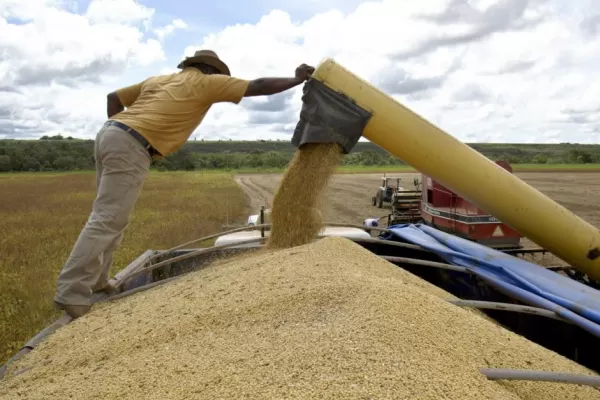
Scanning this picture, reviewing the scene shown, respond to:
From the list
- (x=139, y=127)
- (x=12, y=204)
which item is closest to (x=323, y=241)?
(x=139, y=127)

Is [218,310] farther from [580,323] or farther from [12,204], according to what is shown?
[12,204]

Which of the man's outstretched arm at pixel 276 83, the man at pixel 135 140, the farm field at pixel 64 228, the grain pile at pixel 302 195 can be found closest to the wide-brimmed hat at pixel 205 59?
the man at pixel 135 140

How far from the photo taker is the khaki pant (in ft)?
8.97

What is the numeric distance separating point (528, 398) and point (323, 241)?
58.8 inches

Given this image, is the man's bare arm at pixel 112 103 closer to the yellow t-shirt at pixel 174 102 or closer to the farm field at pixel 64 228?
the yellow t-shirt at pixel 174 102

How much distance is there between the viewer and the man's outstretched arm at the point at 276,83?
10.1ft

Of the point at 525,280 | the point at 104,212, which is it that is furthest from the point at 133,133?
the point at 525,280

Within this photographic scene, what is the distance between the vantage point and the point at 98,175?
10.2 ft

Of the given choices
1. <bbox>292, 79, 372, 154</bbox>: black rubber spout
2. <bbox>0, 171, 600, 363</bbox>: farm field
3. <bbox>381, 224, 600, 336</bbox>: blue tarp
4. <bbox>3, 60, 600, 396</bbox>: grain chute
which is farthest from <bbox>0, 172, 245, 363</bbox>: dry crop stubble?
<bbox>381, 224, 600, 336</bbox>: blue tarp

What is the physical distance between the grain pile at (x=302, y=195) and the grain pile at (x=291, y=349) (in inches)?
27.7

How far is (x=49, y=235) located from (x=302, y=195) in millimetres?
8249

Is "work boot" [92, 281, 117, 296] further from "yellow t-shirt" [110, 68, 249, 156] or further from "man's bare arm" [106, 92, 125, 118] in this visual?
"man's bare arm" [106, 92, 125, 118]

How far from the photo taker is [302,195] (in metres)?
3.16

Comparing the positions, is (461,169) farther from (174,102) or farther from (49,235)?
(49,235)
